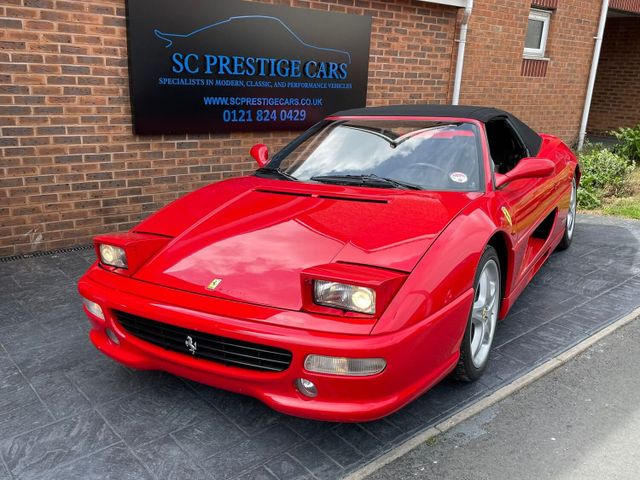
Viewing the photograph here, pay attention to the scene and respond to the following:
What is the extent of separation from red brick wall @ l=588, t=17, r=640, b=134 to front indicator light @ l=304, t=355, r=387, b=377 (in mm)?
13997

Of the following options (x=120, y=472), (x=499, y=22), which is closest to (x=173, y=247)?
(x=120, y=472)

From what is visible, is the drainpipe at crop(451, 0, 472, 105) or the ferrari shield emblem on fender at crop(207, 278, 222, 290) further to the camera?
the drainpipe at crop(451, 0, 472, 105)

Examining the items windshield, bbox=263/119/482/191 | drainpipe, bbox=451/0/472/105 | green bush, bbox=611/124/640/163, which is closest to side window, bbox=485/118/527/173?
windshield, bbox=263/119/482/191

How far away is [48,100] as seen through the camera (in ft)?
16.0

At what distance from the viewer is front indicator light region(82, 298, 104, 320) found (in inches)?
107

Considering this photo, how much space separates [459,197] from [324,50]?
406 cm

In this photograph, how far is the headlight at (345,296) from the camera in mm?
2250

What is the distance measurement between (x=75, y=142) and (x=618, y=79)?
43.9 ft

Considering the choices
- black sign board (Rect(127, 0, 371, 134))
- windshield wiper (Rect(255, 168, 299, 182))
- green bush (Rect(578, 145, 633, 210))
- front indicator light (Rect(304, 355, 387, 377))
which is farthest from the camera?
green bush (Rect(578, 145, 633, 210))

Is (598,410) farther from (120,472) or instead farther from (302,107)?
(302,107)

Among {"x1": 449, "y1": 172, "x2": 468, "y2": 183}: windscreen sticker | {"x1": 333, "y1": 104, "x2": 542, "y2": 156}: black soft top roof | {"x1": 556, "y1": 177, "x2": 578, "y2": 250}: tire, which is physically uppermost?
{"x1": 333, "y1": 104, "x2": 542, "y2": 156}: black soft top roof

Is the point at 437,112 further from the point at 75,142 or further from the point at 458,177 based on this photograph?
the point at 75,142

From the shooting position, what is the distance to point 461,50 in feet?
27.0

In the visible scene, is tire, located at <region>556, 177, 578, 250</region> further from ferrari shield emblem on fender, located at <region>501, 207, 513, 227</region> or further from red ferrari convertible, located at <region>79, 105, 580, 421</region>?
ferrari shield emblem on fender, located at <region>501, 207, 513, 227</region>
